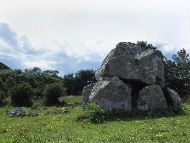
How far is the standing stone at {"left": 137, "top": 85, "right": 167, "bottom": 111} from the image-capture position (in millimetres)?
27000

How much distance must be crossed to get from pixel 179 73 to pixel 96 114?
122 feet

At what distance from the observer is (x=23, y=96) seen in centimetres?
5291

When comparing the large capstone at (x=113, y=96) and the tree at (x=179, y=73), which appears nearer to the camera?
the large capstone at (x=113, y=96)

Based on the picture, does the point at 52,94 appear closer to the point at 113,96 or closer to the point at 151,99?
the point at 113,96

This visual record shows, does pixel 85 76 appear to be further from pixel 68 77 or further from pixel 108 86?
pixel 108 86

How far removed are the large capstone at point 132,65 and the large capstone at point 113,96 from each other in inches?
66.2

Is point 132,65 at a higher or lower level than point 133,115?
higher

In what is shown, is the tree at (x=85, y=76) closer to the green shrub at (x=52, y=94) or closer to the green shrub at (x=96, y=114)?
the green shrub at (x=52, y=94)

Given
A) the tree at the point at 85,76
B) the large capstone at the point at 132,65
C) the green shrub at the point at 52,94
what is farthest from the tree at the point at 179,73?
the tree at the point at 85,76

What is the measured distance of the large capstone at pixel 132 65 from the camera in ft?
93.1

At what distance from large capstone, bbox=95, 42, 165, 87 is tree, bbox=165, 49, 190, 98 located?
2374 cm

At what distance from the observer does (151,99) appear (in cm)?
2717

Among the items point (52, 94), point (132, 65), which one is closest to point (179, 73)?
point (52, 94)

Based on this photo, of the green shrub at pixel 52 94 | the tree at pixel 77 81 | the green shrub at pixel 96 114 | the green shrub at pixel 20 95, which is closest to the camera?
the green shrub at pixel 96 114
